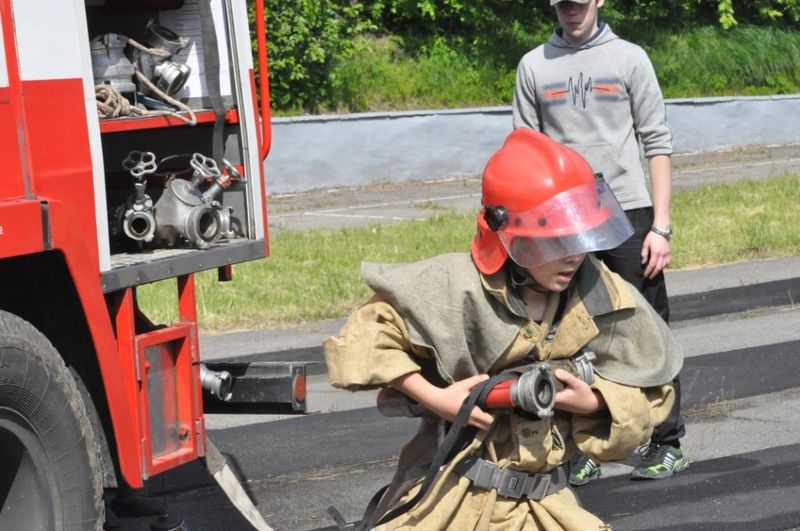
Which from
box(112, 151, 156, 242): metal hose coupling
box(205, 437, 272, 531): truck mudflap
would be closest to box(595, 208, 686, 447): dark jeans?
box(205, 437, 272, 531): truck mudflap

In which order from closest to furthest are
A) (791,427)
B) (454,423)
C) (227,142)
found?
1. (454,423)
2. (227,142)
3. (791,427)

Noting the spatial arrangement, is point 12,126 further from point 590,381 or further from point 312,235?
point 312,235

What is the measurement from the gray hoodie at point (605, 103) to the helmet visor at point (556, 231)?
220 centimetres

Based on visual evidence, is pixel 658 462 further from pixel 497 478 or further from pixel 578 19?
pixel 497 478

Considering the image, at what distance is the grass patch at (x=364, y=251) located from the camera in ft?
31.3

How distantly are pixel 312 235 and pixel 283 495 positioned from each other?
25.7ft

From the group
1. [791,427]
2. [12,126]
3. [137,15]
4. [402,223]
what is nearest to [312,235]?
[402,223]

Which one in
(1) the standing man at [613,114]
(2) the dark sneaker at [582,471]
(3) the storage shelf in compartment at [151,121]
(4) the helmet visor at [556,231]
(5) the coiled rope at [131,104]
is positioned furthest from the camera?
(2) the dark sneaker at [582,471]

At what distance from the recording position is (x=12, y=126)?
360 centimetres

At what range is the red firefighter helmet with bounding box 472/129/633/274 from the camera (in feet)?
11.0

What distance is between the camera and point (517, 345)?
136 inches

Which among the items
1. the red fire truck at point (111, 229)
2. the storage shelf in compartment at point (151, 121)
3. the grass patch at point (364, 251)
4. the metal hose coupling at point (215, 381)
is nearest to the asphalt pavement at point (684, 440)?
the grass patch at point (364, 251)

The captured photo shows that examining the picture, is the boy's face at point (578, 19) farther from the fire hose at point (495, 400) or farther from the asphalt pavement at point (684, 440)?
the fire hose at point (495, 400)

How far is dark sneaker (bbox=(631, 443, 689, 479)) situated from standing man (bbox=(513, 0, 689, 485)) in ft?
1.25
